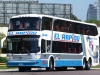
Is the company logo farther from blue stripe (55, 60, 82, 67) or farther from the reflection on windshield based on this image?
the reflection on windshield

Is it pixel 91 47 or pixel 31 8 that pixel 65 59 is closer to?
pixel 91 47

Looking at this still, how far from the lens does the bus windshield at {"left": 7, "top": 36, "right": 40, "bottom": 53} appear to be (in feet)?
102

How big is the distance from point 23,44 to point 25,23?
1626 mm

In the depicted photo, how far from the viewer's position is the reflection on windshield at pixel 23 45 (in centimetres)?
3120

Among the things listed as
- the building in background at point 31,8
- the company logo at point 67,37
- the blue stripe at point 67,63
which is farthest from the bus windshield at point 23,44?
the building in background at point 31,8

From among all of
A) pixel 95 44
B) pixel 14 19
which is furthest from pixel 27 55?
pixel 95 44

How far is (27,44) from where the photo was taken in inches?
1235

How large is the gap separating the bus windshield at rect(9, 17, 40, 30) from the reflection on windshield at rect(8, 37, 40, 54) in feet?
2.97

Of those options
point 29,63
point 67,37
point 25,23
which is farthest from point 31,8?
point 29,63

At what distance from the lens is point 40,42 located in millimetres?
31188

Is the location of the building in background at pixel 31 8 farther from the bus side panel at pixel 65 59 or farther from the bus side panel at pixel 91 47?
the bus side panel at pixel 65 59

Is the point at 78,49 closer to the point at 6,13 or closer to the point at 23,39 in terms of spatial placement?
the point at 23,39

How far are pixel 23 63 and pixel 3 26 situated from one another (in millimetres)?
42671

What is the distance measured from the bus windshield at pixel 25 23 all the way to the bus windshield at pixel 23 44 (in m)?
0.78
